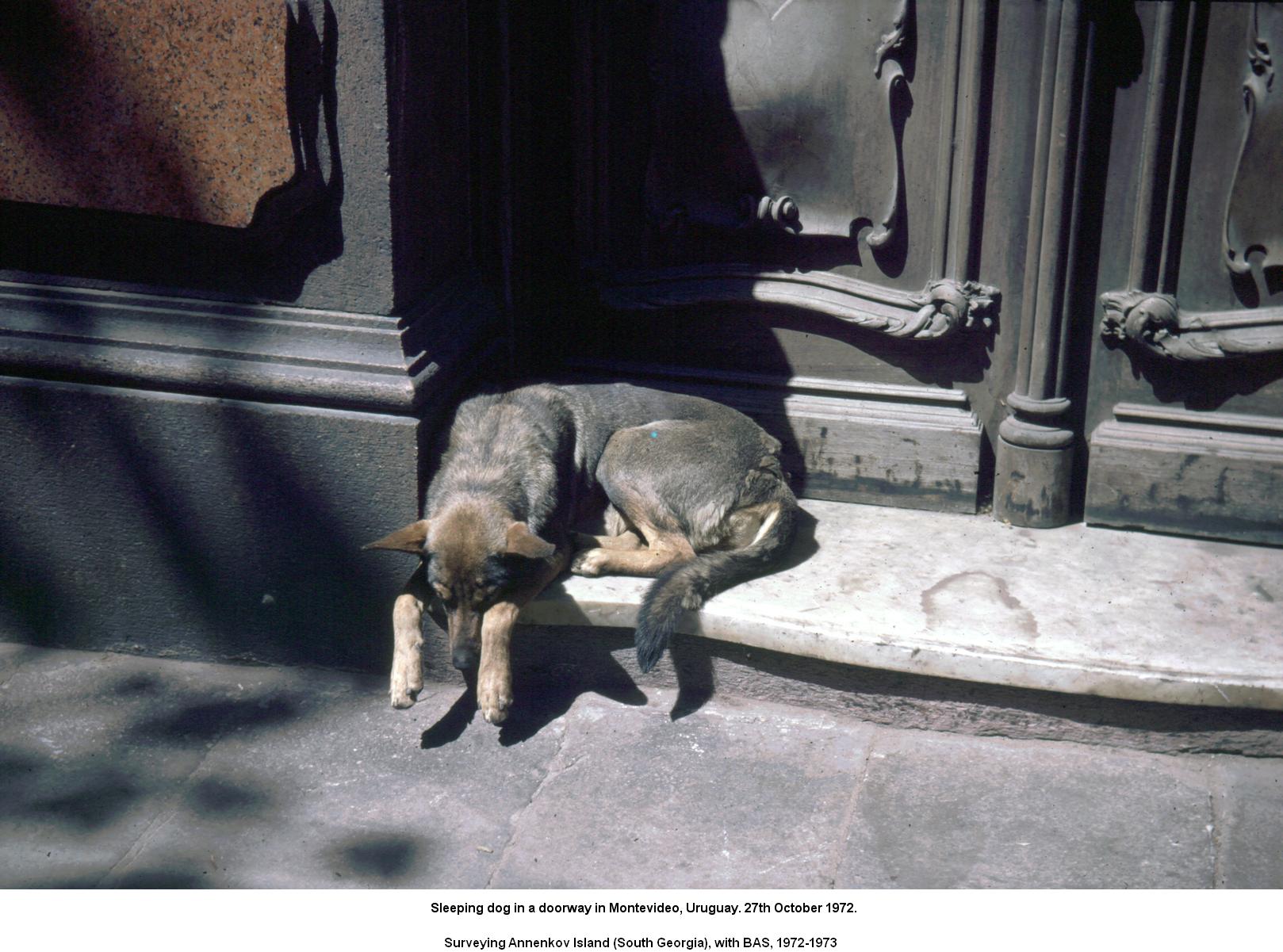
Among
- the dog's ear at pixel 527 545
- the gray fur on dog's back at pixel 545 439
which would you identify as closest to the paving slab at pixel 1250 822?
the gray fur on dog's back at pixel 545 439

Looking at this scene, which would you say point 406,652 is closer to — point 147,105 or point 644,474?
point 644,474

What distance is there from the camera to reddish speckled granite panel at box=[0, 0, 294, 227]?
4.31m

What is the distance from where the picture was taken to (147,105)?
14.6 feet

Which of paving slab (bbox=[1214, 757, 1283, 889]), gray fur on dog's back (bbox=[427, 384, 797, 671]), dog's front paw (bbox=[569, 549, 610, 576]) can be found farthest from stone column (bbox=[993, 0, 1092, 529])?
dog's front paw (bbox=[569, 549, 610, 576])

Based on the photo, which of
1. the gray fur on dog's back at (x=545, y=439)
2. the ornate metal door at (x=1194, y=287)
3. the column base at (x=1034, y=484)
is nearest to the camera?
the ornate metal door at (x=1194, y=287)

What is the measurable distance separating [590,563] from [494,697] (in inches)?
26.7

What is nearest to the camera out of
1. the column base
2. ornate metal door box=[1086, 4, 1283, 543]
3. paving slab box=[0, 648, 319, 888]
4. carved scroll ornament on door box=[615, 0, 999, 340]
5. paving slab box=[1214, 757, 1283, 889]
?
paving slab box=[1214, 757, 1283, 889]

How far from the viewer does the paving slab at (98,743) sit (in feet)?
12.6

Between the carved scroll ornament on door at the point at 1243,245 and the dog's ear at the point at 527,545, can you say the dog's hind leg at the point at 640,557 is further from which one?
the carved scroll ornament on door at the point at 1243,245

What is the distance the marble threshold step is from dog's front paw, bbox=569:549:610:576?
6cm

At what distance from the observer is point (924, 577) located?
15.4ft

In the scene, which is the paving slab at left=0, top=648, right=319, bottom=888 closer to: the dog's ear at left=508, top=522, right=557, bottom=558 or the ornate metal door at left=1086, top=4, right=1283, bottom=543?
the dog's ear at left=508, top=522, right=557, bottom=558

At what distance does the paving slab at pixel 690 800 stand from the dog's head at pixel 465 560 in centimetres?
54

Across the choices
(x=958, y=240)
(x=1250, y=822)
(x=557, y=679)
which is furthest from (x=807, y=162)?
(x=1250, y=822)
